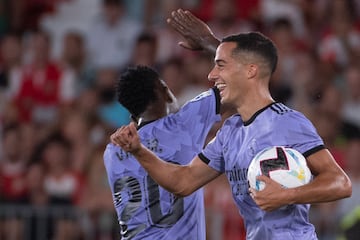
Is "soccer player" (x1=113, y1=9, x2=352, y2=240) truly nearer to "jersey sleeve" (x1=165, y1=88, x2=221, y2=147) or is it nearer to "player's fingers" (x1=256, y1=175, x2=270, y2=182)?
"player's fingers" (x1=256, y1=175, x2=270, y2=182)

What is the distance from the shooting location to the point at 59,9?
50.7ft

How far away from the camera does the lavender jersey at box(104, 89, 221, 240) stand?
7.53 meters

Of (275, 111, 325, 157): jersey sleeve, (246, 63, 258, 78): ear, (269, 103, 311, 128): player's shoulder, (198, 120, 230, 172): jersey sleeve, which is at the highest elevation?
(246, 63, 258, 78): ear

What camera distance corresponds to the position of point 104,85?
13258 mm

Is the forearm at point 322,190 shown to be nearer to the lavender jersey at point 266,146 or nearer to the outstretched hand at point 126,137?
the lavender jersey at point 266,146

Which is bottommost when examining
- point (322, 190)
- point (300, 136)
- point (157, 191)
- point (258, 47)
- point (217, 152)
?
point (157, 191)

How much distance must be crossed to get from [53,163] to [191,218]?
4.94m

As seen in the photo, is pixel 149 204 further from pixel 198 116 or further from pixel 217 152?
pixel 217 152

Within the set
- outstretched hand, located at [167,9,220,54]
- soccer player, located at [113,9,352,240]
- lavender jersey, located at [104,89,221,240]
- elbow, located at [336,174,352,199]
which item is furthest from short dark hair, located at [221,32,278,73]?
outstretched hand, located at [167,9,220,54]

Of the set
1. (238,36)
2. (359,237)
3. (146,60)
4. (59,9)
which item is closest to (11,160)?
(146,60)

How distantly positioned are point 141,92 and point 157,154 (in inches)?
17.0

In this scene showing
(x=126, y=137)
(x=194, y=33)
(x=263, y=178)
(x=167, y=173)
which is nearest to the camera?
(x=263, y=178)

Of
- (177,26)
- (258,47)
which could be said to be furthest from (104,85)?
(258,47)

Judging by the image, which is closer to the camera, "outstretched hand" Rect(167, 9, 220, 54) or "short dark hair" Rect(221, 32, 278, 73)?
"short dark hair" Rect(221, 32, 278, 73)
